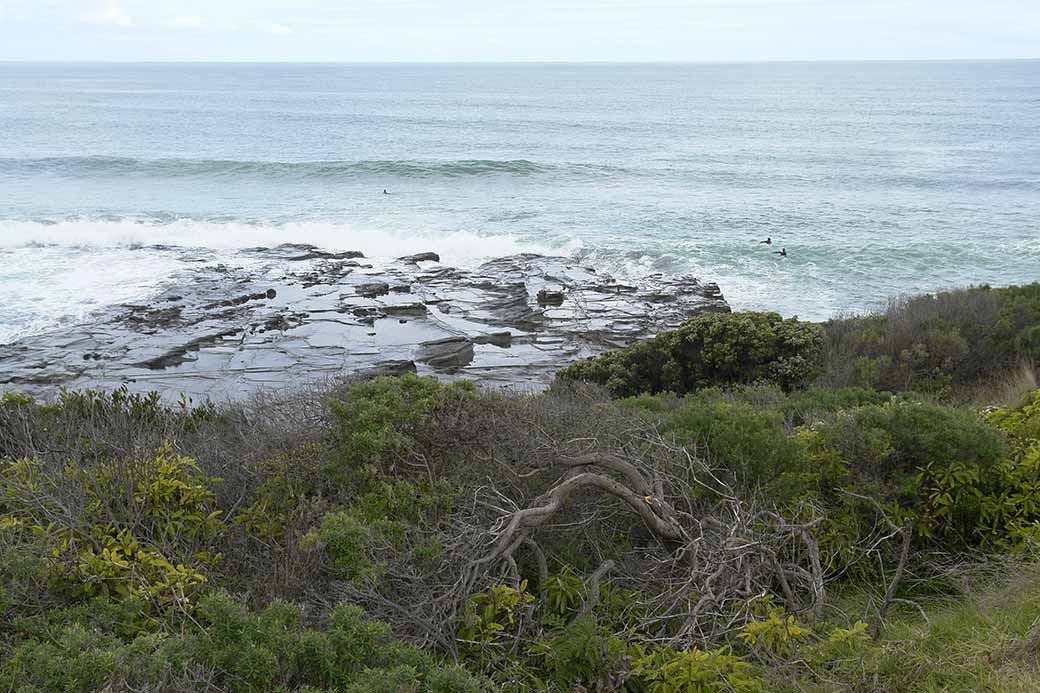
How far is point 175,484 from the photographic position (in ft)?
19.0

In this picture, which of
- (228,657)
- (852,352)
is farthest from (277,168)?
(228,657)

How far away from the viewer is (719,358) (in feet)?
43.1

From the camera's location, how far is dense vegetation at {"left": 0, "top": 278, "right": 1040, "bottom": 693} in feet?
14.5

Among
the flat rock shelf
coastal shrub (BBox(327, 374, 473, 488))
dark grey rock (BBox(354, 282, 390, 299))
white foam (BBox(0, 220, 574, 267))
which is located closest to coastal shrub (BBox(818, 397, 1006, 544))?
coastal shrub (BBox(327, 374, 473, 488))

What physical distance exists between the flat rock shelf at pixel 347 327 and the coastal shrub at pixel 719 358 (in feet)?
9.81

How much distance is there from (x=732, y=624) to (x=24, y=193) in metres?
41.5

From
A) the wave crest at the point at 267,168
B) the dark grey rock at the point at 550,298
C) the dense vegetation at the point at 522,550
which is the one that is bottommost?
the dark grey rock at the point at 550,298

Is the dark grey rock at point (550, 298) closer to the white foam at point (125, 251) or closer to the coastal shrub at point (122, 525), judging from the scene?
the white foam at point (125, 251)

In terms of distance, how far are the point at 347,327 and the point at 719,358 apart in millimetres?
9259

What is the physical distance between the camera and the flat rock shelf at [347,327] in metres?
16.8

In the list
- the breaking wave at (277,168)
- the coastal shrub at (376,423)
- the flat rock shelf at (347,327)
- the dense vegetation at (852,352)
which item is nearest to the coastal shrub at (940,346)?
the dense vegetation at (852,352)

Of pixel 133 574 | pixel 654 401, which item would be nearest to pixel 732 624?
pixel 133 574

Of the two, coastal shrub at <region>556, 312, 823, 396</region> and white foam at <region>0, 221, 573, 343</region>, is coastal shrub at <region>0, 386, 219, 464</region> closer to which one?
coastal shrub at <region>556, 312, 823, 396</region>

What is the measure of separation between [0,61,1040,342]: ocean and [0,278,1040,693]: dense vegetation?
1555 centimetres
